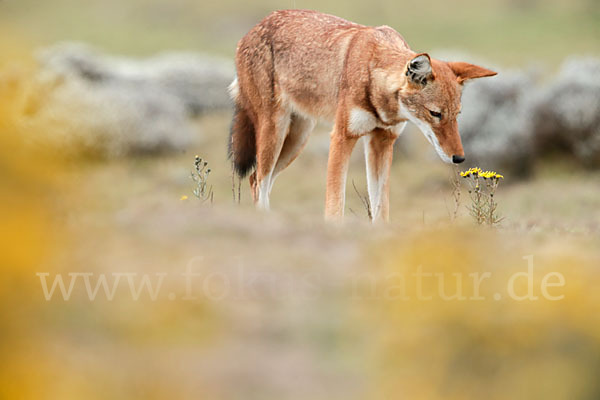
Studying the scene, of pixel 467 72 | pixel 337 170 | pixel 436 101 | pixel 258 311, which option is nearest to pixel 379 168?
pixel 337 170

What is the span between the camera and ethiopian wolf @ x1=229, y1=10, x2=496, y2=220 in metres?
5.65

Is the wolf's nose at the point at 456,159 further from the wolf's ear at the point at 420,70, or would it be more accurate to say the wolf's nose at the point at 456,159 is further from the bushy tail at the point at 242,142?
the bushy tail at the point at 242,142

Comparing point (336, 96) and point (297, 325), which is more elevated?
point (336, 96)

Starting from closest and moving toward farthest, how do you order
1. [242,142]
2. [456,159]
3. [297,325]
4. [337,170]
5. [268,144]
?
[297,325], [456,159], [337,170], [268,144], [242,142]

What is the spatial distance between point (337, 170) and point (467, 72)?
4.26ft

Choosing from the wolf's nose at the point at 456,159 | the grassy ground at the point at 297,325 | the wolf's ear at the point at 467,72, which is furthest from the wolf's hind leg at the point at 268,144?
the grassy ground at the point at 297,325

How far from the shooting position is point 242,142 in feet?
24.2

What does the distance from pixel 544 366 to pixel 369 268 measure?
1.01 m

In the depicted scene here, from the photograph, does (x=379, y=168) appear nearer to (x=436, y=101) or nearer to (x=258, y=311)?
(x=436, y=101)

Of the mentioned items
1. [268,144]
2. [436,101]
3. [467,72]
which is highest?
[467,72]

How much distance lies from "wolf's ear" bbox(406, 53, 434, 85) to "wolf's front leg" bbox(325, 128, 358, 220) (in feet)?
2.42

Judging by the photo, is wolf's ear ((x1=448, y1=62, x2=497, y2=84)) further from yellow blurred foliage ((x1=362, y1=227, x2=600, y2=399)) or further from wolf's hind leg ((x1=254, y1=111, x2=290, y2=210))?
yellow blurred foliage ((x1=362, y1=227, x2=600, y2=399))

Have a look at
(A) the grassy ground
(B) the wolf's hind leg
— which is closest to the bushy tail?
(B) the wolf's hind leg

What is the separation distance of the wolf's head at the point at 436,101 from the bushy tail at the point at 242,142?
2062mm
